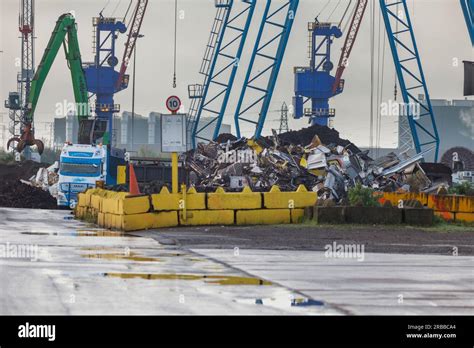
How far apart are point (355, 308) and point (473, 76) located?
60.4 feet

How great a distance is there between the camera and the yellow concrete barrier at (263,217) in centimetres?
2914

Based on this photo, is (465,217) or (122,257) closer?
(122,257)

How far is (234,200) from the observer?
2895 centimetres

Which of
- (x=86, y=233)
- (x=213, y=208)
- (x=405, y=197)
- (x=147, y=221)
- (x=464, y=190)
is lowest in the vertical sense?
(x=86, y=233)

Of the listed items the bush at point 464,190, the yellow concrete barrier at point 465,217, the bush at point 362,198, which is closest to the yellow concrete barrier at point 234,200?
the bush at point 362,198

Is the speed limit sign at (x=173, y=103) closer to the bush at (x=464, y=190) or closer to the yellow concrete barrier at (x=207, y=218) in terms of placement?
the yellow concrete barrier at (x=207, y=218)

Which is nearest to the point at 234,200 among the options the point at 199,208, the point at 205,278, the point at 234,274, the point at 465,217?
the point at 199,208

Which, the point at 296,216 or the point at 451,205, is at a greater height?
the point at 451,205

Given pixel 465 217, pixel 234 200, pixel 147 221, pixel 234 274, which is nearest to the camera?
pixel 234 274

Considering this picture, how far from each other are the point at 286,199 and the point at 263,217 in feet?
2.49

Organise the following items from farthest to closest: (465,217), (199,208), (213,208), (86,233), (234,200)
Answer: (465,217), (234,200), (213,208), (199,208), (86,233)

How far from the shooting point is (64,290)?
13.4 meters

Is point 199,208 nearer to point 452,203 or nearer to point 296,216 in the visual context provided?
point 296,216
